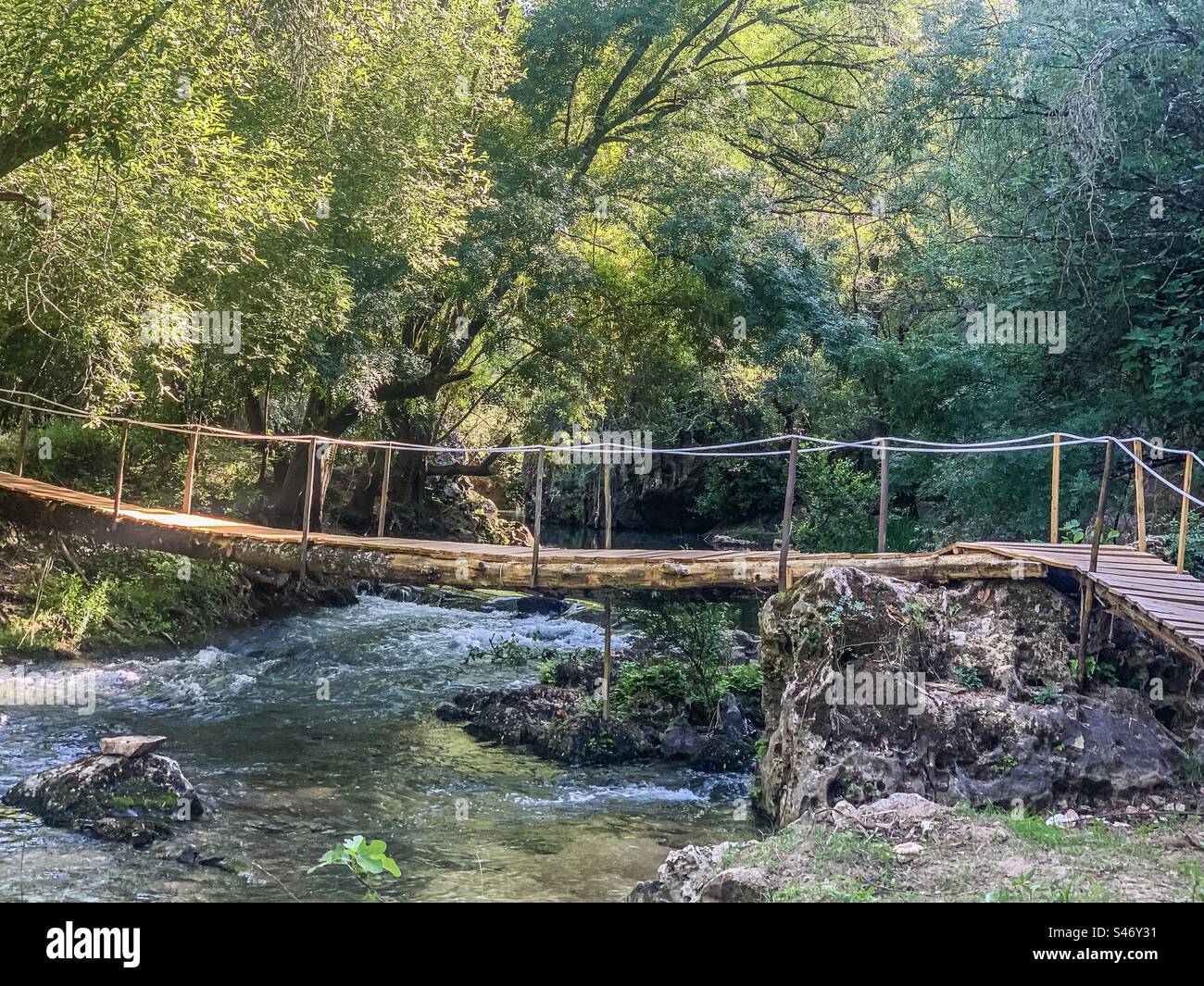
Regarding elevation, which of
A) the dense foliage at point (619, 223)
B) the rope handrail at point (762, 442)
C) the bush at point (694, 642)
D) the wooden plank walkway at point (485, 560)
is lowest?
the bush at point (694, 642)

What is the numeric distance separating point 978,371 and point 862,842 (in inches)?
560

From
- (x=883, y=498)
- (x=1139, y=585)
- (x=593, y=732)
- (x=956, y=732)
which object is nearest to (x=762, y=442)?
(x=883, y=498)

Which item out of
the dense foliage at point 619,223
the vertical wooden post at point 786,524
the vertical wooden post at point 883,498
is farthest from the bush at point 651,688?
the dense foliage at point 619,223

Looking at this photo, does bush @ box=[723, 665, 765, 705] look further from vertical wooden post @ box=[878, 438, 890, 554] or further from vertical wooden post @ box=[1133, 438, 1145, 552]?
vertical wooden post @ box=[1133, 438, 1145, 552]

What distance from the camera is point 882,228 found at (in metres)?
24.1

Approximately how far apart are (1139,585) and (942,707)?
6.30 ft

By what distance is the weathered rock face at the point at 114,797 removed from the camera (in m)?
9.21

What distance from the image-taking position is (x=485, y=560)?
12.2 metres

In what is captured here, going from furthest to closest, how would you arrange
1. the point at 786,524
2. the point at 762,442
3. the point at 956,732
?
1. the point at 762,442
2. the point at 786,524
3. the point at 956,732

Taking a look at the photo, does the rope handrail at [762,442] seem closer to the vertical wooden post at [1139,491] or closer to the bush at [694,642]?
the vertical wooden post at [1139,491]

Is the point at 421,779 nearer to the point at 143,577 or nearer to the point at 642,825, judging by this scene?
the point at 642,825

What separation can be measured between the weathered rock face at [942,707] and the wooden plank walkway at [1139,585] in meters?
0.45

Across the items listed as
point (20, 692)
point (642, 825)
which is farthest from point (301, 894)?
point (20, 692)

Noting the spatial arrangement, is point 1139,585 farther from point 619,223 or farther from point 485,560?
point 619,223
